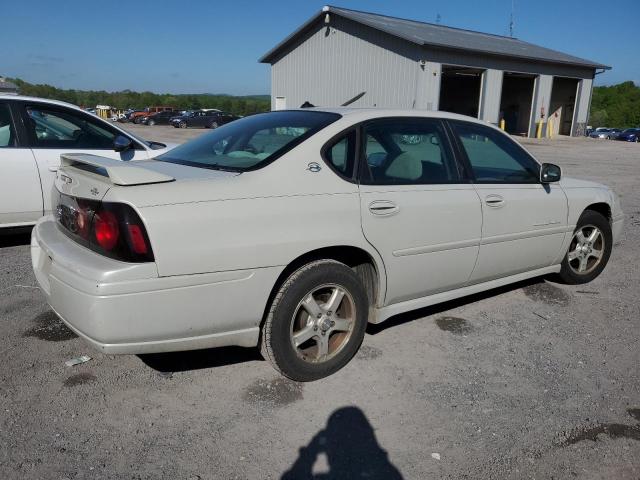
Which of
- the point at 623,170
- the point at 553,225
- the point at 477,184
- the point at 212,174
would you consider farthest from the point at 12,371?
the point at 623,170

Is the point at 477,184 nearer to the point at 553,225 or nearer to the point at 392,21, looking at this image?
Answer: the point at 553,225

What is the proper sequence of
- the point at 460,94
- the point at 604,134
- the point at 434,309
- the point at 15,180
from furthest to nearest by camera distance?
the point at 604,134, the point at 460,94, the point at 15,180, the point at 434,309

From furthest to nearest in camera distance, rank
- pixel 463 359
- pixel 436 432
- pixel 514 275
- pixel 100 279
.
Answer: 1. pixel 514 275
2. pixel 463 359
3. pixel 436 432
4. pixel 100 279

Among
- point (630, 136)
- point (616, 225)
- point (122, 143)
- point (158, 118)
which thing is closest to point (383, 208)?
point (616, 225)

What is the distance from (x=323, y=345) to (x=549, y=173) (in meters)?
2.36

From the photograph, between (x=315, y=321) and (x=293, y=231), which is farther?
(x=315, y=321)

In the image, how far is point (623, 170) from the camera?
1664 centimetres

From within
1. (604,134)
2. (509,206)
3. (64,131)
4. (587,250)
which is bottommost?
(604,134)

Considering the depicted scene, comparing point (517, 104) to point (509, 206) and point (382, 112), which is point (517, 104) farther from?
point (382, 112)

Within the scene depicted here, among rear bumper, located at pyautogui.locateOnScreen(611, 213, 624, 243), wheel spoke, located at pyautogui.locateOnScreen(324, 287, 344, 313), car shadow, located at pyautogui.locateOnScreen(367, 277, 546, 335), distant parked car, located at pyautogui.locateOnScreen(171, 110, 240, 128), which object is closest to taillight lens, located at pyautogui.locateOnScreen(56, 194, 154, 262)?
wheel spoke, located at pyautogui.locateOnScreen(324, 287, 344, 313)

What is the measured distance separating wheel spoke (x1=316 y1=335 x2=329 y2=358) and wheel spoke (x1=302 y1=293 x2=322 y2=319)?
15cm

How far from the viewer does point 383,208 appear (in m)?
3.29

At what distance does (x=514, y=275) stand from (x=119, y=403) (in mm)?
3030

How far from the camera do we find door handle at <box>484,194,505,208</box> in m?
3.87
